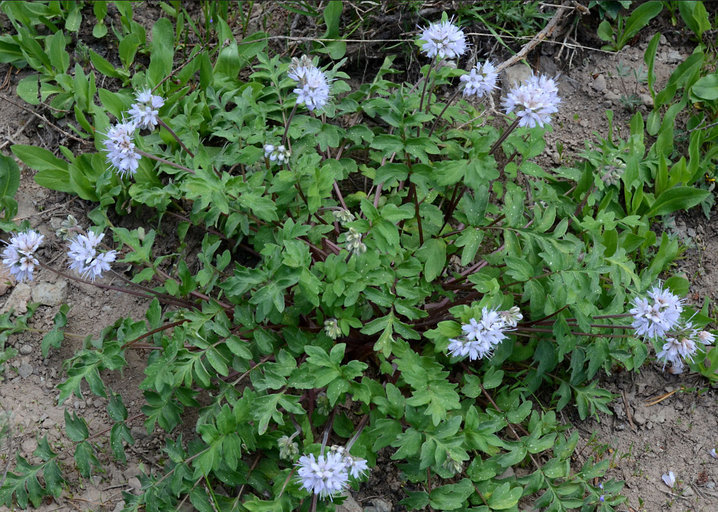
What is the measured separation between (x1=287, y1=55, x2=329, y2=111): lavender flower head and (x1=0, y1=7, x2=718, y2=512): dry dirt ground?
1547mm

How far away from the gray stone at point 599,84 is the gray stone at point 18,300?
3622mm

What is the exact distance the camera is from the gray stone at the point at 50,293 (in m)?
3.71

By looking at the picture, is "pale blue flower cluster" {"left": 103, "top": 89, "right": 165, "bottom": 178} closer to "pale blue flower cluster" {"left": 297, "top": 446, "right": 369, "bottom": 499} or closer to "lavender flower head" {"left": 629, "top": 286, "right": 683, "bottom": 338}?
"pale blue flower cluster" {"left": 297, "top": 446, "right": 369, "bottom": 499}

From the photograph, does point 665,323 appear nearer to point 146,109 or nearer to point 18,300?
point 146,109

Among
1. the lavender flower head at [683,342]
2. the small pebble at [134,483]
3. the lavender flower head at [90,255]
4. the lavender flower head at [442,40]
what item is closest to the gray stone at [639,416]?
the lavender flower head at [683,342]

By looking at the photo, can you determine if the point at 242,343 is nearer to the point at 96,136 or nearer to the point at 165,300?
the point at 165,300

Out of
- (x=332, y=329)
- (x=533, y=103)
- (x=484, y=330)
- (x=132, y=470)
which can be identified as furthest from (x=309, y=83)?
(x=132, y=470)

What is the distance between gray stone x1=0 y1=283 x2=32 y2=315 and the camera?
12.0 feet

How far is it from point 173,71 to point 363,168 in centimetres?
152

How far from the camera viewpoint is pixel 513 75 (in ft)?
13.9

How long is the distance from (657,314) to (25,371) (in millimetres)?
3099

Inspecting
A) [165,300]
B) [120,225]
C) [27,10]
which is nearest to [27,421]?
[165,300]

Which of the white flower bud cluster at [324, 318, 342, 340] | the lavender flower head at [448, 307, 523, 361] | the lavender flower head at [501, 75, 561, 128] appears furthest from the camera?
the white flower bud cluster at [324, 318, 342, 340]

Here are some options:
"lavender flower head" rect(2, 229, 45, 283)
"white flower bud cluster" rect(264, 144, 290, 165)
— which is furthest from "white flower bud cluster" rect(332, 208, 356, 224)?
"lavender flower head" rect(2, 229, 45, 283)
